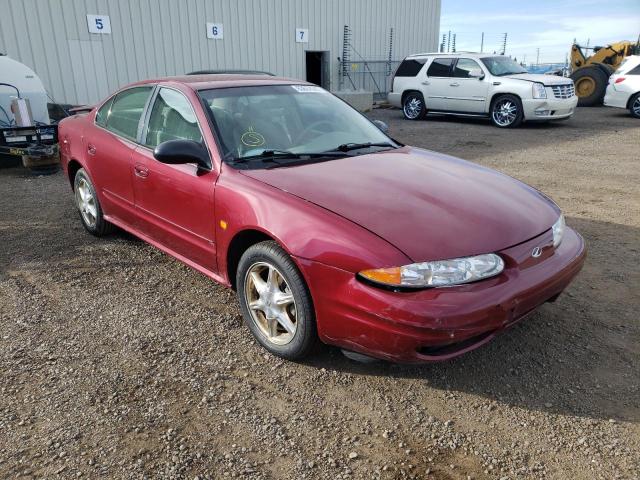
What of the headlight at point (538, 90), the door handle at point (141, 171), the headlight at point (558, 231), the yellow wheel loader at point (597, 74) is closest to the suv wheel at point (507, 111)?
the headlight at point (538, 90)

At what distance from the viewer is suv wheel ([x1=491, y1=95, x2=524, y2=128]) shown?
41.3ft

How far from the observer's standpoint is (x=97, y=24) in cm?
1316

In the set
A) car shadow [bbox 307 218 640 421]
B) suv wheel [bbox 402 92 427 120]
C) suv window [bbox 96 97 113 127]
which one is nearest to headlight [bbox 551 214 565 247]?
car shadow [bbox 307 218 640 421]

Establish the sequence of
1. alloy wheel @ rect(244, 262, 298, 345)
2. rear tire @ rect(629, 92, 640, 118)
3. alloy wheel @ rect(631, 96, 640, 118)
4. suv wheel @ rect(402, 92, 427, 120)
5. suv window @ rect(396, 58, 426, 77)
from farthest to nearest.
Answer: suv wheel @ rect(402, 92, 427, 120), suv window @ rect(396, 58, 426, 77), alloy wheel @ rect(631, 96, 640, 118), rear tire @ rect(629, 92, 640, 118), alloy wheel @ rect(244, 262, 298, 345)

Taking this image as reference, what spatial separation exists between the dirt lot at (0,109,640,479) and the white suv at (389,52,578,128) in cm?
921

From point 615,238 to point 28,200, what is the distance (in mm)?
6680

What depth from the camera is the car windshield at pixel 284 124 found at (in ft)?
10.9

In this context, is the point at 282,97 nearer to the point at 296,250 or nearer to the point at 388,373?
the point at 296,250

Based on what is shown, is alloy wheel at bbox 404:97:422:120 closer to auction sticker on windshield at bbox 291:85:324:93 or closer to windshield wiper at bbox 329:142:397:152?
auction sticker on windshield at bbox 291:85:324:93

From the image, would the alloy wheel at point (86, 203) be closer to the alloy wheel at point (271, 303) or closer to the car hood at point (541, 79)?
the alloy wheel at point (271, 303)

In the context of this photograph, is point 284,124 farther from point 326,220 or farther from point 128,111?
point 128,111

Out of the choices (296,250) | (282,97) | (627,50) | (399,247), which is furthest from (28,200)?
(627,50)

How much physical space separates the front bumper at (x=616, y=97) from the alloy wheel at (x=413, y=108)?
17.5ft

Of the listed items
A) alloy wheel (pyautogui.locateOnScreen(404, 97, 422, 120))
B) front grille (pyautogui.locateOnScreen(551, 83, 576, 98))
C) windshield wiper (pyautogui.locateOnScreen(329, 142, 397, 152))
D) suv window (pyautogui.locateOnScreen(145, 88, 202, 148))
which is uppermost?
suv window (pyautogui.locateOnScreen(145, 88, 202, 148))
